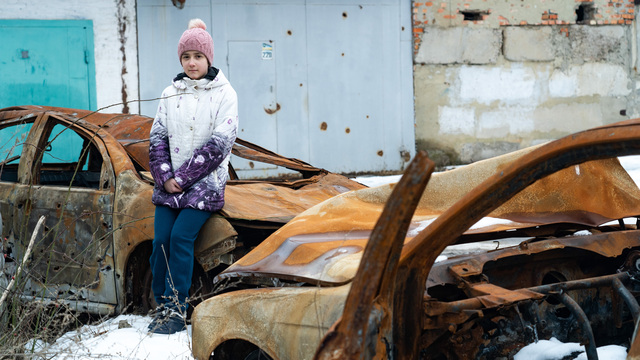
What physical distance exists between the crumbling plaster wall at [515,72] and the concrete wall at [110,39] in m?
4.55

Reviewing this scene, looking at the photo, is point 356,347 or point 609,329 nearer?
point 356,347

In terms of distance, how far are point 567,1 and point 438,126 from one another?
3.13 metres

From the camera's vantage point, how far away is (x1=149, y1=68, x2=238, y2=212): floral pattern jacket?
4.34 m

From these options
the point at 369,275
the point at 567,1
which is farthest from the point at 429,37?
the point at 369,275

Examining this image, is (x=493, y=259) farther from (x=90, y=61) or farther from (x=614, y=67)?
(x=614, y=67)

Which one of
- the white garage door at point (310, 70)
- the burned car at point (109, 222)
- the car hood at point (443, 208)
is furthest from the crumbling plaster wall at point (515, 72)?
the car hood at point (443, 208)

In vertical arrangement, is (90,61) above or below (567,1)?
below

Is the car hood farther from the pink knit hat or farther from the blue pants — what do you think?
the pink knit hat

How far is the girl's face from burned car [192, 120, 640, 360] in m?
1.48

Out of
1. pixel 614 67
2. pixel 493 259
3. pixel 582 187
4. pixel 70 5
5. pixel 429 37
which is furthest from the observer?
pixel 614 67

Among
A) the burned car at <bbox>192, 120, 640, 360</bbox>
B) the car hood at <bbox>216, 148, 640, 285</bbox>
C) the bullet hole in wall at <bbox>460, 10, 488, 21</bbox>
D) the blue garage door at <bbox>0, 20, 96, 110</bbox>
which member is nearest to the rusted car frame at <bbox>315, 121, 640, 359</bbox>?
the burned car at <bbox>192, 120, 640, 360</bbox>

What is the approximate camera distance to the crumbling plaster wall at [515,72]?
12.3 metres

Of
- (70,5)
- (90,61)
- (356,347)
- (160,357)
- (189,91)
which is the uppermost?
(70,5)

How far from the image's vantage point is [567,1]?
12.7 m
